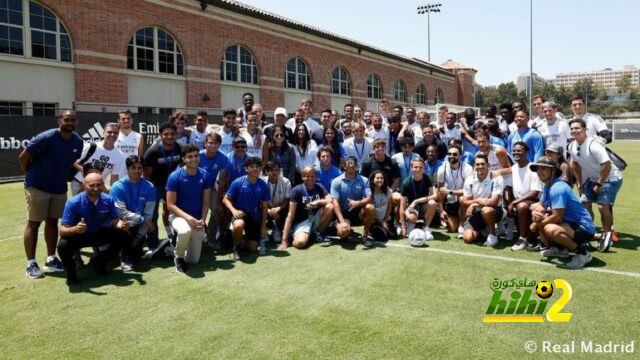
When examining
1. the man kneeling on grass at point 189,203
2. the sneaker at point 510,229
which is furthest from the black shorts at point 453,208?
the man kneeling on grass at point 189,203

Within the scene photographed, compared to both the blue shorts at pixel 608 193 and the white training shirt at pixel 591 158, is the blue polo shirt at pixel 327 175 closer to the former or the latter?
the white training shirt at pixel 591 158

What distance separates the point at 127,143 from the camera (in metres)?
7.00

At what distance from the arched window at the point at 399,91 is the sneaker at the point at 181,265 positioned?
40.1 meters

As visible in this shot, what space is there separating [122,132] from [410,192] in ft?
15.4

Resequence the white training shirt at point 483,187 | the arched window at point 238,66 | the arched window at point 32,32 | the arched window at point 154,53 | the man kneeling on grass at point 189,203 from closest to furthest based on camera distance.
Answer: the man kneeling on grass at point 189,203 < the white training shirt at point 483,187 < the arched window at point 32,32 < the arched window at point 154,53 < the arched window at point 238,66

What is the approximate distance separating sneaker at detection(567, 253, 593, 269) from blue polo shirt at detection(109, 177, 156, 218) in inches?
211

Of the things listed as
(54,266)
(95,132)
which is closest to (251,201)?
(54,266)

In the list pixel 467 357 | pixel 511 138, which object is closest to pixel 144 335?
pixel 467 357

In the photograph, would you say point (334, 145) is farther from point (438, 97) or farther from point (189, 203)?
point (438, 97)

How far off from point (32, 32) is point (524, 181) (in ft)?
61.7

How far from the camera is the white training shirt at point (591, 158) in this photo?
20.7 ft

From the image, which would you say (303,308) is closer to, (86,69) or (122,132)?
(122,132)

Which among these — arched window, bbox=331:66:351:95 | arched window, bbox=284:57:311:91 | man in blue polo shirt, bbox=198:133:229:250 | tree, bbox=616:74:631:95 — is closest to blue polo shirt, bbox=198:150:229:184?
man in blue polo shirt, bbox=198:133:229:250

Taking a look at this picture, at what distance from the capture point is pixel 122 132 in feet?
23.0
